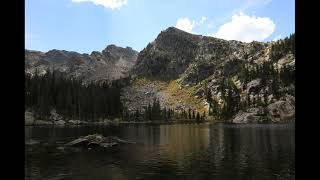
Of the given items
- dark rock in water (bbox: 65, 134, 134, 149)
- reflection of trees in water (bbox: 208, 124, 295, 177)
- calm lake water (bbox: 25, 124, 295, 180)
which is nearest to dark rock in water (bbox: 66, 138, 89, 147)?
dark rock in water (bbox: 65, 134, 134, 149)

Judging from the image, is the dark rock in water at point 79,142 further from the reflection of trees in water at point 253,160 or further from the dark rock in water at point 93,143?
the reflection of trees in water at point 253,160

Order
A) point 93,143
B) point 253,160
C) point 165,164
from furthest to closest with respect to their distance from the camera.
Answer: point 93,143 → point 253,160 → point 165,164

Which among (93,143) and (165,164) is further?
(93,143)

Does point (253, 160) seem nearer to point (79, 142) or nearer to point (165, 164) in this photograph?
point (165, 164)

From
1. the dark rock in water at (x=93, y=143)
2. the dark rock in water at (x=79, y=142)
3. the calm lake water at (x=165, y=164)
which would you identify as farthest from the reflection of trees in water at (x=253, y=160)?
the dark rock in water at (x=79, y=142)

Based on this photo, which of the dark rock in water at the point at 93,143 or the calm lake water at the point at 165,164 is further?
the dark rock in water at the point at 93,143

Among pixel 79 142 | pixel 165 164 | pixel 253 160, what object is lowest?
pixel 165 164

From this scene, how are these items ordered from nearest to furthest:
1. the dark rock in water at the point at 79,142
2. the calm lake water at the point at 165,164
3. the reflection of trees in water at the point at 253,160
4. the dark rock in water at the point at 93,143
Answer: the calm lake water at the point at 165,164 → the reflection of trees in water at the point at 253,160 → the dark rock in water at the point at 79,142 → the dark rock in water at the point at 93,143

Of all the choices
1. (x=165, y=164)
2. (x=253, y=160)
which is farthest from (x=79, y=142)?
(x=253, y=160)
